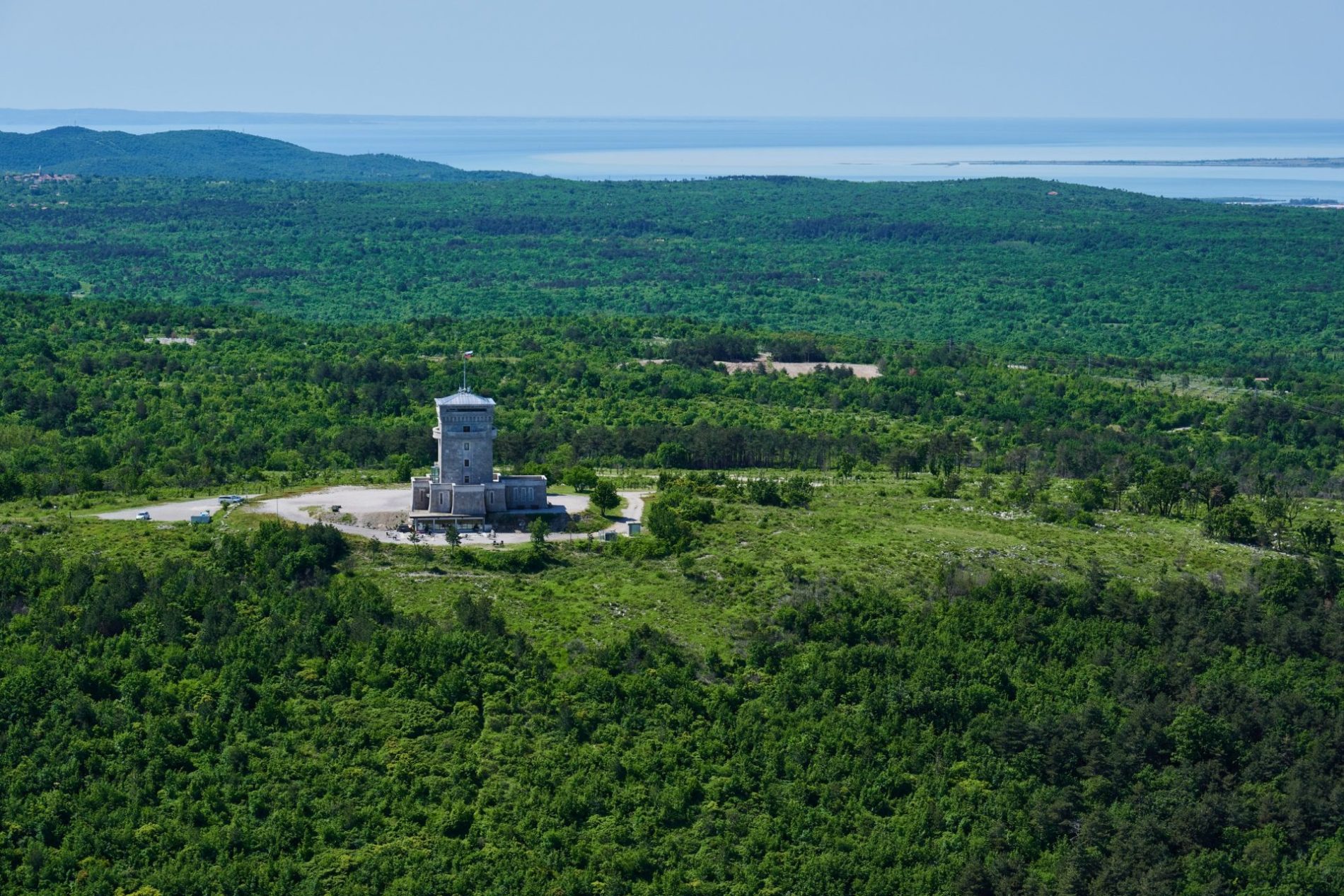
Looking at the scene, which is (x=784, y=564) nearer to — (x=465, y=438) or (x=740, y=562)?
(x=740, y=562)

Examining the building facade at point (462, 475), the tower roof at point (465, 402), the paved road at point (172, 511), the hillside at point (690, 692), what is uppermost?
the tower roof at point (465, 402)

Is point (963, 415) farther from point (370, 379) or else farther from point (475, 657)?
point (475, 657)

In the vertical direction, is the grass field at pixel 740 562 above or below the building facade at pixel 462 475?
below

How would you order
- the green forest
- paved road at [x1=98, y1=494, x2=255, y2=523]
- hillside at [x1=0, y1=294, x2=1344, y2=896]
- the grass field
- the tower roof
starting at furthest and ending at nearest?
1. paved road at [x1=98, y1=494, x2=255, y2=523]
2. the tower roof
3. the grass field
4. the green forest
5. hillside at [x1=0, y1=294, x2=1344, y2=896]

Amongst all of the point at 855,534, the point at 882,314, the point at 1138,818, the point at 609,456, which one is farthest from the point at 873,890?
the point at 882,314

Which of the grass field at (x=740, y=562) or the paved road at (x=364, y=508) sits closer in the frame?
the grass field at (x=740, y=562)

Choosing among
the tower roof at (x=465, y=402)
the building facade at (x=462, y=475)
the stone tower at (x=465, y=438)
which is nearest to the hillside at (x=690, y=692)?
the building facade at (x=462, y=475)

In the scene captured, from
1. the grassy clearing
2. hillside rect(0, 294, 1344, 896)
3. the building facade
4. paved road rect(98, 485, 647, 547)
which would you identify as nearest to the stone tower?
the building facade

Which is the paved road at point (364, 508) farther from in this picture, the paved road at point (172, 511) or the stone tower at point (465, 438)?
the stone tower at point (465, 438)

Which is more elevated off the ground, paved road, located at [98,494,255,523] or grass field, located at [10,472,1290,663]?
paved road, located at [98,494,255,523]

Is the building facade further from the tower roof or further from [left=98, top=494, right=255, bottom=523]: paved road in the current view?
[left=98, top=494, right=255, bottom=523]: paved road
